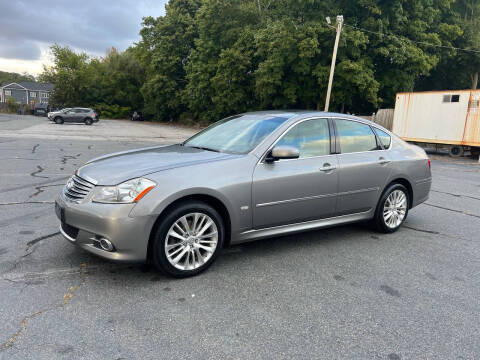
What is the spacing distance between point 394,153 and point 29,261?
465cm

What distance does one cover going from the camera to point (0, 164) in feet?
32.1

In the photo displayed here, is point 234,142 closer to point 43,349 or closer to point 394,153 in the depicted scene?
point 394,153

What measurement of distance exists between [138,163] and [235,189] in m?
1.00

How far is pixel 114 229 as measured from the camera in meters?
3.21

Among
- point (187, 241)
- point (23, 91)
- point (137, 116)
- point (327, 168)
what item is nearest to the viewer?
point (187, 241)

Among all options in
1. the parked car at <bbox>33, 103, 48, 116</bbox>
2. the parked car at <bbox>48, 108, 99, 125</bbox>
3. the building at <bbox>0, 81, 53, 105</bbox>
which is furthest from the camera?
the building at <bbox>0, 81, 53, 105</bbox>

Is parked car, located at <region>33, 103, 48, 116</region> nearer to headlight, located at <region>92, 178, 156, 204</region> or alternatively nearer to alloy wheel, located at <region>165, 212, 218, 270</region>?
headlight, located at <region>92, 178, 156, 204</region>

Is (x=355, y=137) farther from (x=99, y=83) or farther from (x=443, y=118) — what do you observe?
(x=99, y=83)

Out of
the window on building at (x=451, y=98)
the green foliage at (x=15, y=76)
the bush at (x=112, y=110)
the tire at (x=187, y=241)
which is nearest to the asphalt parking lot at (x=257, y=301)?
the tire at (x=187, y=241)

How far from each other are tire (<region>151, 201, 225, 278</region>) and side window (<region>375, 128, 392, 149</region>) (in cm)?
278

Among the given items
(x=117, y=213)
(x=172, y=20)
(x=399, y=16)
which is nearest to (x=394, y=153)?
(x=117, y=213)

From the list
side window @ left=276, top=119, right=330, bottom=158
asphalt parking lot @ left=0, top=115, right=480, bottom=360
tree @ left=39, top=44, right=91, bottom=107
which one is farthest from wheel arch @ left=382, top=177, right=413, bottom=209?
tree @ left=39, top=44, right=91, bottom=107

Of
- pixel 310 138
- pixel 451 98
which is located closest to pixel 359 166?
pixel 310 138

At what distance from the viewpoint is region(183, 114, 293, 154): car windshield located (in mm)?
4191
